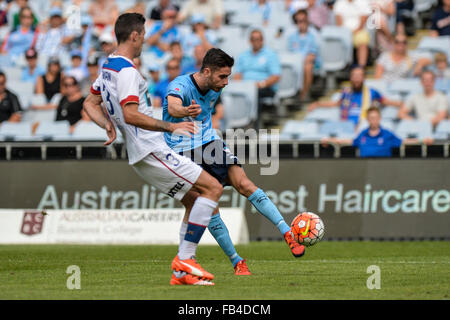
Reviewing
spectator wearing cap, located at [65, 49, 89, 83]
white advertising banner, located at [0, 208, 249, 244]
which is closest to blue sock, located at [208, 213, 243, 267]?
white advertising banner, located at [0, 208, 249, 244]

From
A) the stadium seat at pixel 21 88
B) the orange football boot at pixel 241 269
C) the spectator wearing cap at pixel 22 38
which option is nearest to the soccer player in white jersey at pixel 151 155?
the orange football boot at pixel 241 269

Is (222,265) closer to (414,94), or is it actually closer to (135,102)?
(135,102)

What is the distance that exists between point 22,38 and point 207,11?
182 inches

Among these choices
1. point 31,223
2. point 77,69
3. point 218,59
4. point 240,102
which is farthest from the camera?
point 77,69

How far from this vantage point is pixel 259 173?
15.8 m

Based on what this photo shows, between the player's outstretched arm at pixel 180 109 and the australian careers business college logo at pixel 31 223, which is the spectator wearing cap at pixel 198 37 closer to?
the australian careers business college logo at pixel 31 223

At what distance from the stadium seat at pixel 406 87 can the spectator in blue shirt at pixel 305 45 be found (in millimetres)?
1995

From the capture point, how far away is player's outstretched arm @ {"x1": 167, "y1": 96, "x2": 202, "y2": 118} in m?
8.05

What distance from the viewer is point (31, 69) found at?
21.2 meters

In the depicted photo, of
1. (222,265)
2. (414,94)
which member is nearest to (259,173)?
(414,94)

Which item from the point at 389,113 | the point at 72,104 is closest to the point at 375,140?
the point at 389,113

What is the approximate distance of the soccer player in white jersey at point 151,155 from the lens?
8.18 metres

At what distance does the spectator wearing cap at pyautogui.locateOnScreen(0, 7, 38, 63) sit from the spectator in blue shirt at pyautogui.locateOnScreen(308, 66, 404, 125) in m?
A: 8.59

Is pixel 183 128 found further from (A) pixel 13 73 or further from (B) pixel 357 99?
(A) pixel 13 73
